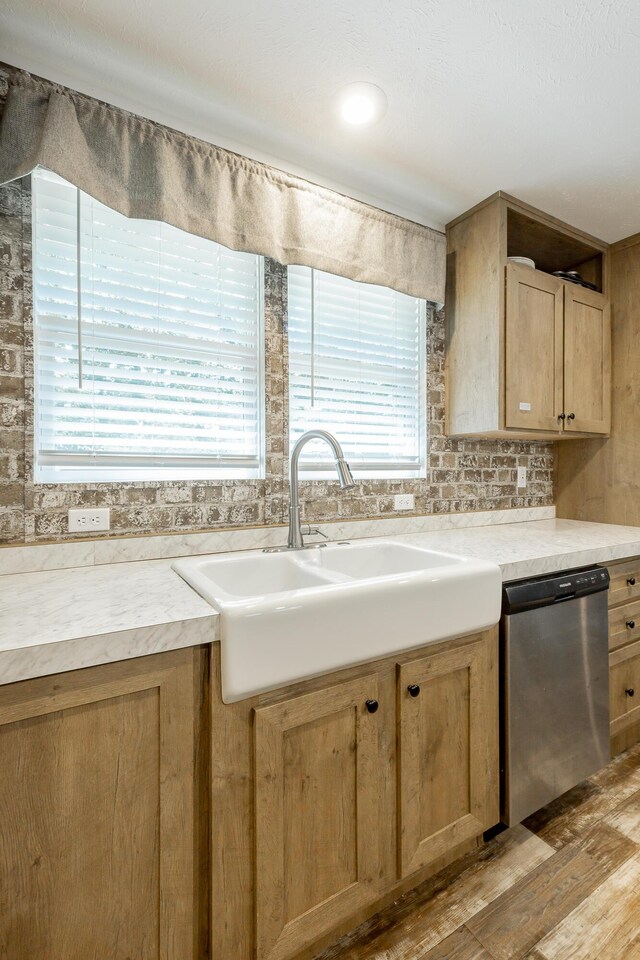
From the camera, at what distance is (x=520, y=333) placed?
2.09 m

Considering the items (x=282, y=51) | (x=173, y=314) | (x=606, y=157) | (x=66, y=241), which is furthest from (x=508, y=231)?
(x=66, y=241)

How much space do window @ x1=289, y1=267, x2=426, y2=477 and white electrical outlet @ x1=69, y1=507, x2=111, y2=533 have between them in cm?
79

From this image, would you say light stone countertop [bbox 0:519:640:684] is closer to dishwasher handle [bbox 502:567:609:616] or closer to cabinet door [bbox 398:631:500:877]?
dishwasher handle [bbox 502:567:609:616]

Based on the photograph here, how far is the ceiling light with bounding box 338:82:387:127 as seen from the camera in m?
1.45

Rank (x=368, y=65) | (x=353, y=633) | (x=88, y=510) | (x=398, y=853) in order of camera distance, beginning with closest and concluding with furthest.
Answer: (x=353, y=633)
(x=398, y=853)
(x=368, y=65)
(x=88, y=510)

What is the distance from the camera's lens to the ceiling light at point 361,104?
145 centimetres

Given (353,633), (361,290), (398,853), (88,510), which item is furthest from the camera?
(361,290)

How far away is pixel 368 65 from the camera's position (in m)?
1.37

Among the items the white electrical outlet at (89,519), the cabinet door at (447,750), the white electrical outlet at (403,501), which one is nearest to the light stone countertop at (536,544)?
the white electrical outlet at (403,501)

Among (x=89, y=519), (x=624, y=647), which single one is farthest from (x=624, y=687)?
(x=89, y=519)

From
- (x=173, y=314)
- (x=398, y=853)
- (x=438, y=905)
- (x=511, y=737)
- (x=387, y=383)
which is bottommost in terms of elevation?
(x=438, y=905)

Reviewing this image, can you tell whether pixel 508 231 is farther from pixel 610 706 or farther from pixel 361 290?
pixel 610 706

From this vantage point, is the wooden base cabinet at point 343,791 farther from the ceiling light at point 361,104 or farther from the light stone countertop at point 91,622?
the ceiling light at point 361,104

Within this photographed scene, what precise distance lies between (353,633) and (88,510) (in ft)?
3.12
